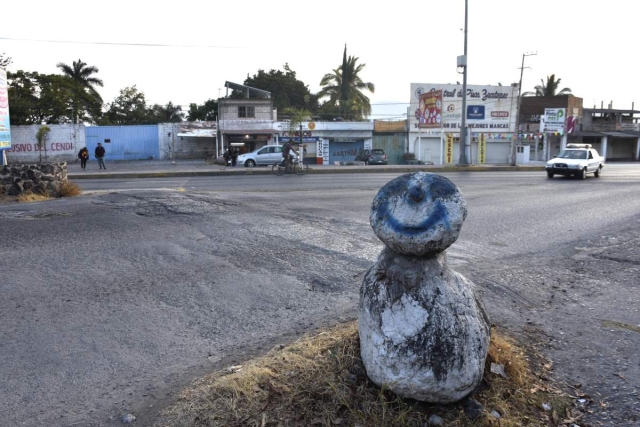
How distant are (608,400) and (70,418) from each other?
134 inches

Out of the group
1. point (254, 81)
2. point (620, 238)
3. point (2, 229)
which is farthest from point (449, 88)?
point (2, 229)

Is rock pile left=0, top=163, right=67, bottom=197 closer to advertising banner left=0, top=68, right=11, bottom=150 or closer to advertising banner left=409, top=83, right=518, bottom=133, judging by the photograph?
advertising banner left=0, top=68, right=11, bottom=150

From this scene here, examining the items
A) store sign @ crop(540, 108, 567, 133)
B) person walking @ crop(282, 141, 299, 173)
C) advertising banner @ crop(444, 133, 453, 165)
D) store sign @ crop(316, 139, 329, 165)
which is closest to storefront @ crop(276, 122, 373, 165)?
store sign @ crop(316, 139, 329, 165)

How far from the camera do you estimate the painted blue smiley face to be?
293 cm

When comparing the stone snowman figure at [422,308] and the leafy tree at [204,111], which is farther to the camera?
the leafy tree at [204,111]

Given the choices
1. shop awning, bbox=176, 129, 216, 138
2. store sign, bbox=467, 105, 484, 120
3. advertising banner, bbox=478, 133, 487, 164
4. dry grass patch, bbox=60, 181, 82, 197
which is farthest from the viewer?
advertising banner, bbox=478, 133, 487, 164

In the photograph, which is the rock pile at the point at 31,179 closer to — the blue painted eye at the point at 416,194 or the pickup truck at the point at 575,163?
the blue painted eye at the point at 416,194

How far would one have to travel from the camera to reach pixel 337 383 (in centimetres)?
309

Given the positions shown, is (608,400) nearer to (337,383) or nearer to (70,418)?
(337,383)

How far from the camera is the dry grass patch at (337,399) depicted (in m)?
2.89

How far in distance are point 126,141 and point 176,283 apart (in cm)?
4392

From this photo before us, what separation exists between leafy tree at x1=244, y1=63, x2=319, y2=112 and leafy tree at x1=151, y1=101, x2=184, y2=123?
9.46 m

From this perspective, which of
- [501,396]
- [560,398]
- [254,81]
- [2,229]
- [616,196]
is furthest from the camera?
[254,81]

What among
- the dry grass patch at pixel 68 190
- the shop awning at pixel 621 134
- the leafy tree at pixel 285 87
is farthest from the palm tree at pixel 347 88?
the dry grass patch at pixel 68 190
